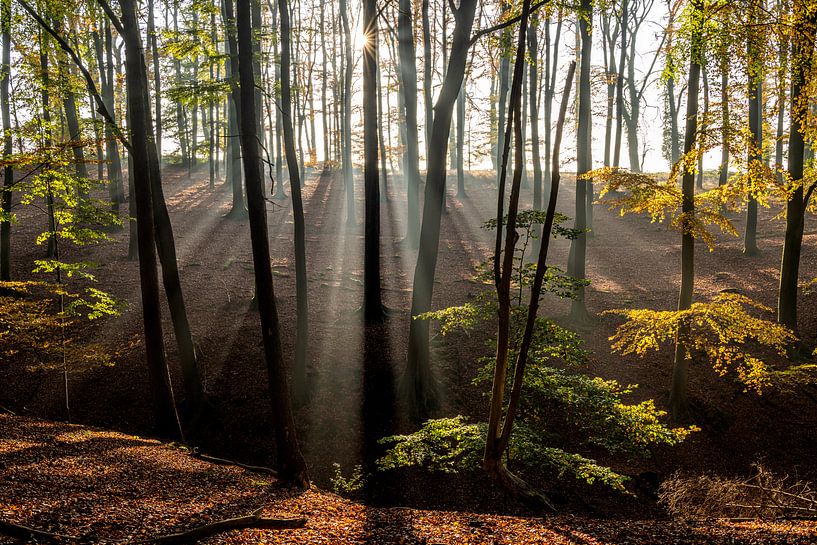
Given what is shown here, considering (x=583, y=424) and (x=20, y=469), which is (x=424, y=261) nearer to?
(x=583, y=424)

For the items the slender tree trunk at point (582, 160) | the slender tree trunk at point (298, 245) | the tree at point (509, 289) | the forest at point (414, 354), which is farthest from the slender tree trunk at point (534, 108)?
the tree at point (509, 289)

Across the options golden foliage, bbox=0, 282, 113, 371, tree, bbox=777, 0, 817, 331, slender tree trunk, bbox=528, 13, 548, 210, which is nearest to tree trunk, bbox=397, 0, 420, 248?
slender tree trunk, bbox=528, 13, 548, 210

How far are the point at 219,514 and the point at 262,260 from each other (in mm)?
3351

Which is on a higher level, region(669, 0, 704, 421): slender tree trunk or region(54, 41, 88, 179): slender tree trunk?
region(54, 41, 88, 179): slender tree trunk

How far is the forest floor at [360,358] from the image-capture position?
9.49m

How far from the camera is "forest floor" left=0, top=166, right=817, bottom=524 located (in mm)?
9492

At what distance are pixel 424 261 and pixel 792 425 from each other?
8.41 meters

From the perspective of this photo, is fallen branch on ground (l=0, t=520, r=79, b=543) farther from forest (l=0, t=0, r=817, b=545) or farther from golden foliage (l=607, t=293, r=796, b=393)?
golden foliage (l=607, t=293, r=796, b=393)

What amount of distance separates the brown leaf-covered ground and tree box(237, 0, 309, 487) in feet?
1.64

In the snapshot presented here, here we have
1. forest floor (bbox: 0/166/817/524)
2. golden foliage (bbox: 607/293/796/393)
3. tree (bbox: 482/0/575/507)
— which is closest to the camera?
tree (bbox: 482/0/575/507)

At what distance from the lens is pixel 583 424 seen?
7660mm

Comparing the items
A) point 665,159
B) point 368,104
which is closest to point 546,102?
point 368,104

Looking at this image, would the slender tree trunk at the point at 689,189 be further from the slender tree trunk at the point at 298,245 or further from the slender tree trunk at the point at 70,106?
the slender tree trunk at the point at 70,106

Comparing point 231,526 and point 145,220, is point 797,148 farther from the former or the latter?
point 145,220
